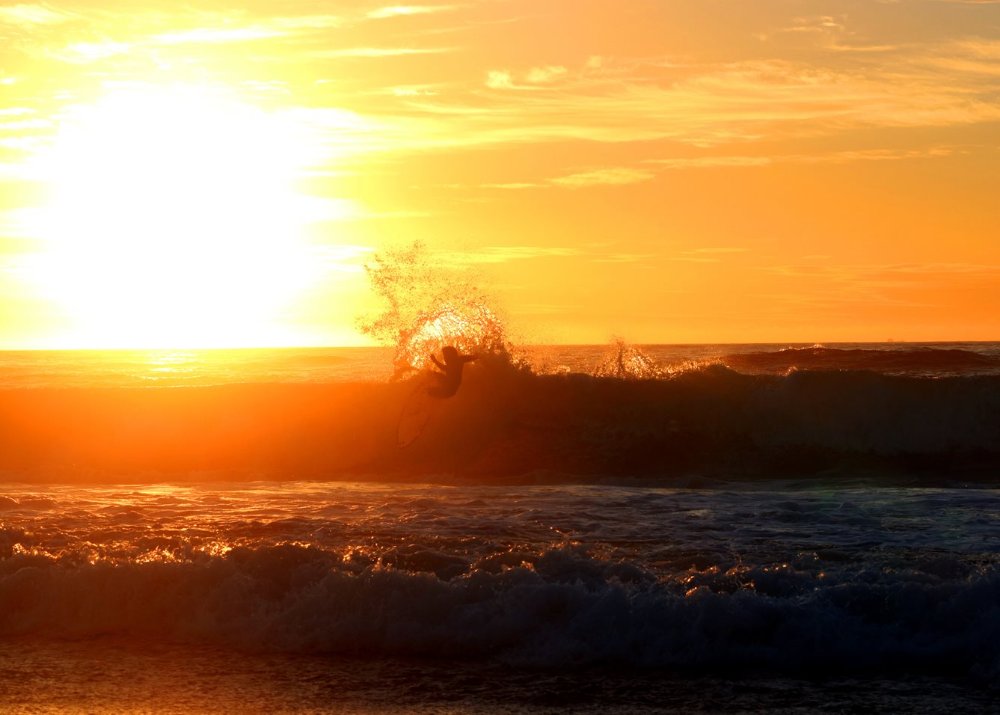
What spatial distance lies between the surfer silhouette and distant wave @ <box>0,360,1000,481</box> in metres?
0.33

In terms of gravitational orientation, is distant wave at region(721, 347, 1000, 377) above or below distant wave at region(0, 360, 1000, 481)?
above

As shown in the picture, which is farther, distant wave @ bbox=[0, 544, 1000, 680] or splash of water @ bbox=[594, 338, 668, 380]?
splash of water @ bbox=[594, 338, 668, 380]

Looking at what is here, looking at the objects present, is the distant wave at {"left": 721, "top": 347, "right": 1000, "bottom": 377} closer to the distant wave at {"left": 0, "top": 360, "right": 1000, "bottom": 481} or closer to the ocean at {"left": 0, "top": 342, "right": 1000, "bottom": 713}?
the distant wave at {"left": 0, "top": 360, "right": 1000, "bottom": 481}

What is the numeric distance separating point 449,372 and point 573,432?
3.87m

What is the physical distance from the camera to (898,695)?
8.53 meters

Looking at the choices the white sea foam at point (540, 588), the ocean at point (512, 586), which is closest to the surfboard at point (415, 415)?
the ocean at point (512, 586)

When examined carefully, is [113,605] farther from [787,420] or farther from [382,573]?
[787,420]

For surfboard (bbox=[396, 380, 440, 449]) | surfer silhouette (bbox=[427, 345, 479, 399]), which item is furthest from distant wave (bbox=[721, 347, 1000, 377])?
surfer silhouette (bbox=[427, 345, 479, 399])

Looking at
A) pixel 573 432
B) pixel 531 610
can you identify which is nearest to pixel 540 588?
pixel 531 610

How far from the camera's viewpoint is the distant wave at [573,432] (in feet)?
78.6

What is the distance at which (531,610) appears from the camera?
1020 centimetres

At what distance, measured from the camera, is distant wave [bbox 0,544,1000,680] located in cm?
954

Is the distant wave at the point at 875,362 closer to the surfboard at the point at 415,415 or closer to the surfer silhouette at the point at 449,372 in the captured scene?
the surfboard at the point at 415,415

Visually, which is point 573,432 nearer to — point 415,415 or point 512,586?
point 415,415
